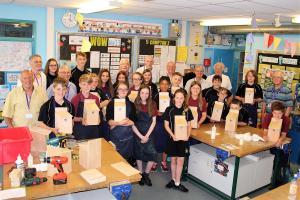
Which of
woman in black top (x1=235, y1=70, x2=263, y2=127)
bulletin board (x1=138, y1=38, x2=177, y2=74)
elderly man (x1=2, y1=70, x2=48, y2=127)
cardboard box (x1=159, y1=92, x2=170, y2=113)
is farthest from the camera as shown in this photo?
bulletin board (x1=138, y1=38, x2=177, y2=74)

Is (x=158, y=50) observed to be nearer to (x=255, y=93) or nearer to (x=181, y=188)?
(x=255, y=93)

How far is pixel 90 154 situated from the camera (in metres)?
2.83

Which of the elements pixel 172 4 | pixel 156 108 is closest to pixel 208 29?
pixel 172 4

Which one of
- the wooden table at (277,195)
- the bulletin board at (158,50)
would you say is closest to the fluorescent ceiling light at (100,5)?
the bulletin board at (158,50)

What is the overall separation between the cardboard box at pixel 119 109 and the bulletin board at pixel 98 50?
2520 millimetres

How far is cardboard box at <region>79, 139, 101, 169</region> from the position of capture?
111 inches

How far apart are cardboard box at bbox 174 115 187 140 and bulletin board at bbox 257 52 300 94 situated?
14.5ft

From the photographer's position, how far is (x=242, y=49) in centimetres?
929

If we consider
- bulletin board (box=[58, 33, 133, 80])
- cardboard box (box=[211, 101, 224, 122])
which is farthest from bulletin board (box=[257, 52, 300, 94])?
bulletin board (box=[58, 33, 133, 80])

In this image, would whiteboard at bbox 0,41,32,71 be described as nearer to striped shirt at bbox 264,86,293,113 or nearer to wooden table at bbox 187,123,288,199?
wooden table at bbox 187,123,288,199

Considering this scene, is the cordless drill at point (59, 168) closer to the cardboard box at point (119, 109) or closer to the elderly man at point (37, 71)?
the cardboard box at point (119, 109)

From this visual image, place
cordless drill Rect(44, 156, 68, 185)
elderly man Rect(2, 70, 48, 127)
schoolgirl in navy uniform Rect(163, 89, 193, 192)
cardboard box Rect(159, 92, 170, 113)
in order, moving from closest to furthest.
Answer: cordless drill Rect(44, 156, 68, 185), elderly man Rect(2, 70, 48, 127), schoolgirl in navy uniform Rect(163, 89, 193, 192), cardboard box Rect(159, 92, 170, 113)

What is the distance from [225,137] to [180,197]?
3.46 feet

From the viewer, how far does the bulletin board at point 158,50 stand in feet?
22.5
